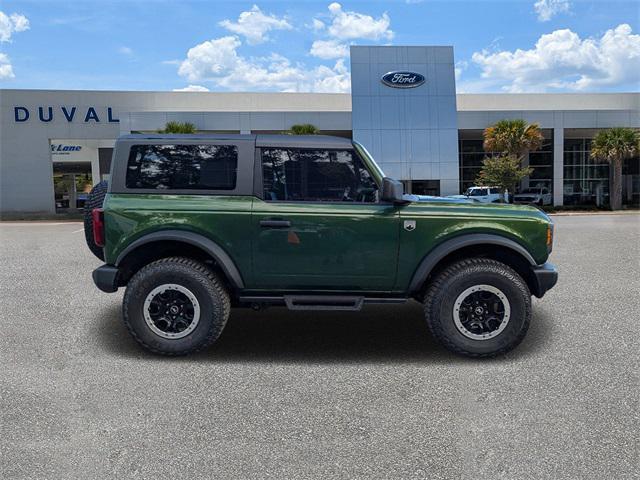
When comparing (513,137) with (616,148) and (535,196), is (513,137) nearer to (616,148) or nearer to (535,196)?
(535,196)

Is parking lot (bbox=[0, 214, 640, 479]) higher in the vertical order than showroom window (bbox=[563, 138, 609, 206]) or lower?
lower

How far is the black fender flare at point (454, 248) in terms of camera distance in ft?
13.6

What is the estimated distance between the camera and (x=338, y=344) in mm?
4488

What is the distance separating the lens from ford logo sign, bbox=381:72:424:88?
29531 millimetres

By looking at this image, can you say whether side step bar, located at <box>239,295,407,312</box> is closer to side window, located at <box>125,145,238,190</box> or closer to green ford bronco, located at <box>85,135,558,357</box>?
green ford bronco, located at <box>85,135,558,357</box>

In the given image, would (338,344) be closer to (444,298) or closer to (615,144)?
(444,298)

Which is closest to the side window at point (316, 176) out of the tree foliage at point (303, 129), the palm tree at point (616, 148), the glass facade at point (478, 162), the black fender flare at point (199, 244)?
the black fender flare at point (199, 244)

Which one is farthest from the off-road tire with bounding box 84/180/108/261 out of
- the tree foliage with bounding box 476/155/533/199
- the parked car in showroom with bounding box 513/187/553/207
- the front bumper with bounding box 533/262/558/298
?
the parked car in showroom with bounding box 513/187/553/207

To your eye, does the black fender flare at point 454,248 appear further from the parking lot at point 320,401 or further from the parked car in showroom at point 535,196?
the parked car in showroom at point 535,196

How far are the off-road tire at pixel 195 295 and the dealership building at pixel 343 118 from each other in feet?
84.1

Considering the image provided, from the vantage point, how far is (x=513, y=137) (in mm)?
29406

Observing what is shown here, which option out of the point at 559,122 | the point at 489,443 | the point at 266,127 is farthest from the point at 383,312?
the point at 559,122

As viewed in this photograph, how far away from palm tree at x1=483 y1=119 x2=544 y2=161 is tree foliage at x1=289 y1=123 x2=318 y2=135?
452 inches

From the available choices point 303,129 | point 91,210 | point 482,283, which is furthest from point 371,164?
point 303,129
